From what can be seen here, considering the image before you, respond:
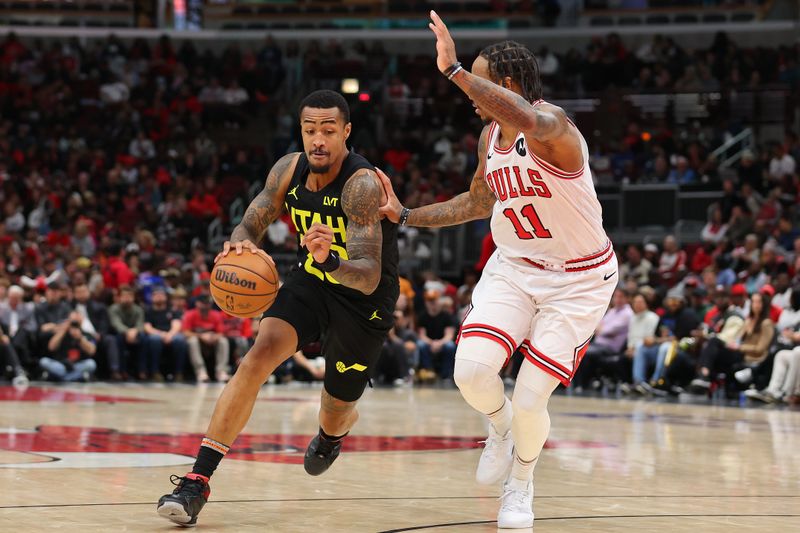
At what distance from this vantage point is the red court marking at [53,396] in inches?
461

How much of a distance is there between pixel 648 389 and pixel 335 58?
13.5 metres

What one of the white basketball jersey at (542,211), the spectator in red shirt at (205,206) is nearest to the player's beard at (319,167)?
the white basketball jersey at (542,211)

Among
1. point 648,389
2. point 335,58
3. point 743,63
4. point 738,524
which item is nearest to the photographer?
point 738,524

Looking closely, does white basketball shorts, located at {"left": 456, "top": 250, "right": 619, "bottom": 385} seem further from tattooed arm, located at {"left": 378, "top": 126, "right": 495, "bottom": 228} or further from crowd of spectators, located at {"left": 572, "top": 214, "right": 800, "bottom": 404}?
crowd of spectators, located at {"left": 572, "top": 214, "right": 800, "bottom": 404}

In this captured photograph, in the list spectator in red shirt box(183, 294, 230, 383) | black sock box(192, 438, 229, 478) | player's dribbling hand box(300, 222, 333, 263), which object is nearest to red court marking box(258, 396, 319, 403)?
spectator in red shirt box(183, 294, 230, 383)

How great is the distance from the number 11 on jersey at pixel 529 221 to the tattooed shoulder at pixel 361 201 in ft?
2.09

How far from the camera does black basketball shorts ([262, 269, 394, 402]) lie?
5535mm

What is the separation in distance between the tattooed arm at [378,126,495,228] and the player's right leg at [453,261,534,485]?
1.42ft

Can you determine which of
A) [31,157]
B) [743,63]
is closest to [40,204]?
[31,157]

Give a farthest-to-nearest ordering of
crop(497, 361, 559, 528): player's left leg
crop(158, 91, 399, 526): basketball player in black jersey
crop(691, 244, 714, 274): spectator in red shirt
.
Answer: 1. crop(691, 244, 714, 274): spectator in red shirt
2. crop(158, 91, 399, 526): basketball player in black jersey
3. crop(497, 361, 559, 528): player's left leg

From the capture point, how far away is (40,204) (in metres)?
21.8

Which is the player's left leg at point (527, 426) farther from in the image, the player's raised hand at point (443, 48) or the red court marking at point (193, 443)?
the red court marking at point (193, 443)

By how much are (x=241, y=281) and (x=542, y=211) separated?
4.36 feet

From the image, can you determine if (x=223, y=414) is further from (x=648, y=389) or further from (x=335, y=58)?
(x=335, y=58)
